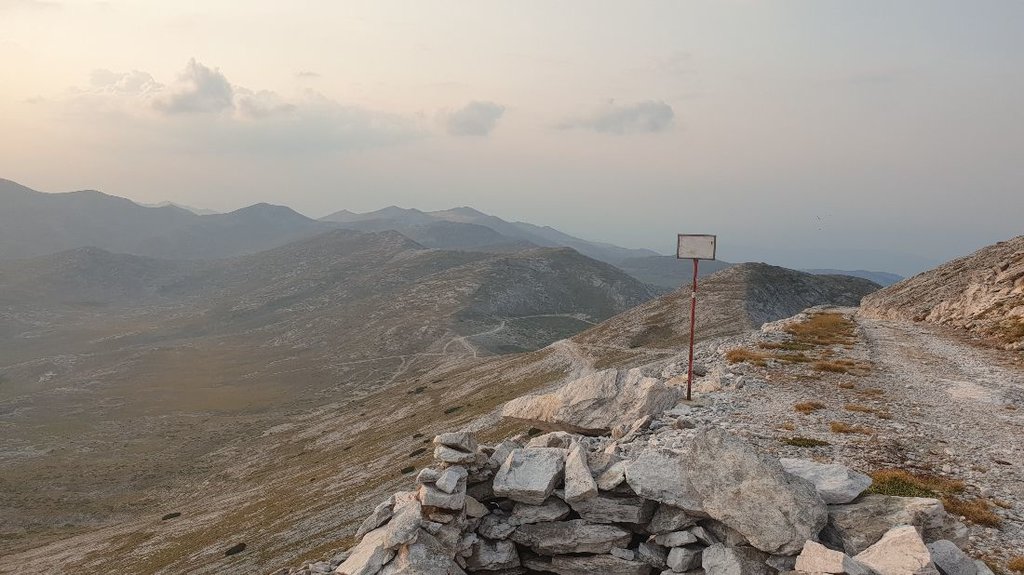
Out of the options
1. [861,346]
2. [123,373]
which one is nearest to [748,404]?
[861,346]

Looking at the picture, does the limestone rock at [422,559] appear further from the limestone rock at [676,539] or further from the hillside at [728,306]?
the hillside at [728,306]

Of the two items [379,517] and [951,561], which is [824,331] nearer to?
[951,561]

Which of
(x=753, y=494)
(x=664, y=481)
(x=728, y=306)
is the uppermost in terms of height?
(x=753, y=494)

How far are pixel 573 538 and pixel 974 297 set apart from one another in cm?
6329

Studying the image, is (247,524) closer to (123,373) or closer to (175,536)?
(175,536)

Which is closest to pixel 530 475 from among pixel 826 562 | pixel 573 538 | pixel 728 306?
pixel 573 538

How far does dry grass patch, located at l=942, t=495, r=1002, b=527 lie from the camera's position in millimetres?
16059

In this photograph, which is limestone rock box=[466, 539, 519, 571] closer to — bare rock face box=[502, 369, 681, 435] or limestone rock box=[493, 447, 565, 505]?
limestone rock box=[493, 447, 565, 505]

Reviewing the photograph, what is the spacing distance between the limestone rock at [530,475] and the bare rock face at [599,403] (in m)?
5.29

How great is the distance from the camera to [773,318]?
11525cm

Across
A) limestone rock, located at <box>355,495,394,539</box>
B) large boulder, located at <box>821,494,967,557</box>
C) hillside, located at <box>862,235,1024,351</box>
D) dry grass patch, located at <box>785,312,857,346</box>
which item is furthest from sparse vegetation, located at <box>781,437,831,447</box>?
hillside, located at <box>862,235,1024,351</box>

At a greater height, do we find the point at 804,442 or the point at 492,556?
the point at 804,442

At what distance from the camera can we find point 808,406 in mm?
27719

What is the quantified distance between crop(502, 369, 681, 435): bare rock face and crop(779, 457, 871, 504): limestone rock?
8.06 m
